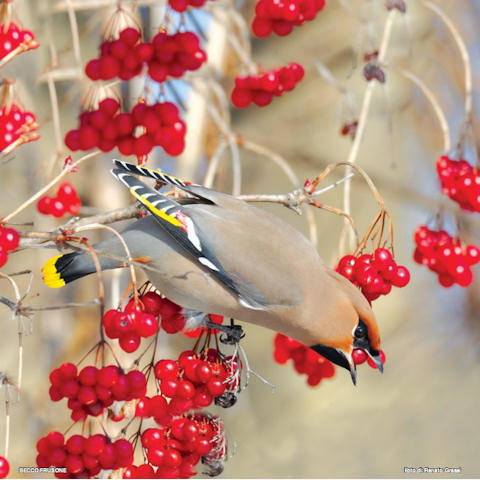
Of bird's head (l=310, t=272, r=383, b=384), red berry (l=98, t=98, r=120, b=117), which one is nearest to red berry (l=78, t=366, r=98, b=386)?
bird's head (l=310, t=272, r=383, b=384)

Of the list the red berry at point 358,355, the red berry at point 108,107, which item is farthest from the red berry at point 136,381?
the red berry at point 108,107

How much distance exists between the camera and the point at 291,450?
3.81 meters

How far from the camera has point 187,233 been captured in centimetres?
179

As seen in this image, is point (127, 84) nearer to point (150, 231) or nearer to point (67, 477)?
point (150, 231)

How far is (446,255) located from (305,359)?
542mm

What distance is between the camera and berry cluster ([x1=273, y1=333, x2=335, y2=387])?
202cm

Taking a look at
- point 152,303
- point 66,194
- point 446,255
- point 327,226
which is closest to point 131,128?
point 66,194

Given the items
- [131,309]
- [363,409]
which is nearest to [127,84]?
[131,309]

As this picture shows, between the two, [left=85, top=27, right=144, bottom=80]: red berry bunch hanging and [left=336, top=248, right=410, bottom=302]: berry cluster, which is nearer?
[left=336, top=248, right=410, bottom=302]: berry cluster

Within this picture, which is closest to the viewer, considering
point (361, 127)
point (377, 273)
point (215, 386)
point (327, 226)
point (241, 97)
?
point (215, 386)

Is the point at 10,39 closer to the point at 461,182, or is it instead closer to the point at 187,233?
the point at 187,233

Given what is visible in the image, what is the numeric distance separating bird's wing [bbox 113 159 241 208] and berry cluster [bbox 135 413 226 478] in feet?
1.83

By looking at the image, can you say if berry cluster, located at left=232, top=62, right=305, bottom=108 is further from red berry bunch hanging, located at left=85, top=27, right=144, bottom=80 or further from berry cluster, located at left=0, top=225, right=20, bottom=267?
berry cluster, located at left=0, top=225, right=20, bottom=267

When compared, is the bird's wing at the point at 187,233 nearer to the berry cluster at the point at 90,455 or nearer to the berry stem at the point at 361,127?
the berry stem at the point at 361,127
